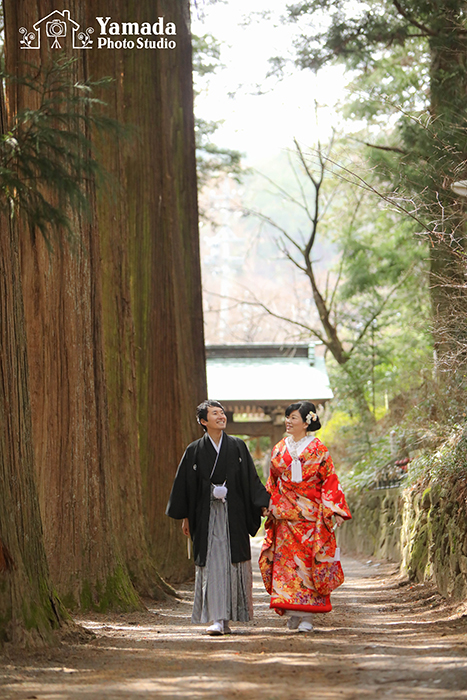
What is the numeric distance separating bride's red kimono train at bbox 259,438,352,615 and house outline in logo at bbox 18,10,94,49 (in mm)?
3761

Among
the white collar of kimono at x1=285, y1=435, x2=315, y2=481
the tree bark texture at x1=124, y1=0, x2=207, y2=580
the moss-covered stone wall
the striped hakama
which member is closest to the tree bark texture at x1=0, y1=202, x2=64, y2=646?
the striped hakama

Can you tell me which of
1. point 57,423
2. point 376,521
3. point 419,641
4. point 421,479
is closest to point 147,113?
point 57,423

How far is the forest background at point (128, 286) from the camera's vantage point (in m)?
4.94

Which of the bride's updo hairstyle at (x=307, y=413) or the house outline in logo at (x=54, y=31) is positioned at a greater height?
the house outline in logo at (x=54, y=31)

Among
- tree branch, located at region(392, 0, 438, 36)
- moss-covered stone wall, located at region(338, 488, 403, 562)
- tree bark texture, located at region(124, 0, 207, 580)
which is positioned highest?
tree branch, located at region(392, 0, 438, 36)

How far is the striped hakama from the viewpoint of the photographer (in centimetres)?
593

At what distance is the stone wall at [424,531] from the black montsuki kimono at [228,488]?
2.03 metres

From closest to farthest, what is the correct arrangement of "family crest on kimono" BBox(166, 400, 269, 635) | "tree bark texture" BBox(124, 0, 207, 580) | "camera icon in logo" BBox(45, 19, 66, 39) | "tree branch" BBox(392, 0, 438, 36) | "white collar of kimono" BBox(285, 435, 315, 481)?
"family crest on kimono" BBox(166, 400, 269, 635) → "white collar of kimono" BBox(285, 435, 315, 481) → "camera icon in logo" BBox(45, 19, 66, 39) → "tree bark texture" BBox(124, 0, 207, 580) → "tree branch" BBox(392, 0, 438, 36)

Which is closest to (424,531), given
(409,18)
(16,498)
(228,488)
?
(228,488)

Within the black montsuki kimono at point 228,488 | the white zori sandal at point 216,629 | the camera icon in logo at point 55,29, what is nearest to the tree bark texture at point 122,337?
the camera icon in logo at point 55,29

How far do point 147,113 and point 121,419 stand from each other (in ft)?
12.6

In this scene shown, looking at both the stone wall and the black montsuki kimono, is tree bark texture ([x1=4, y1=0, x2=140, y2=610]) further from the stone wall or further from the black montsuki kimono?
the stone wall

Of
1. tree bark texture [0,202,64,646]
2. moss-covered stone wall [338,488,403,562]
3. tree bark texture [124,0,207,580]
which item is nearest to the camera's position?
tree bark texture [0,202,64,646]

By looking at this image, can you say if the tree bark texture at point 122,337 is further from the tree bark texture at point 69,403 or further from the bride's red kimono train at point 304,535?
the bride's red kimono train at point 304,535
